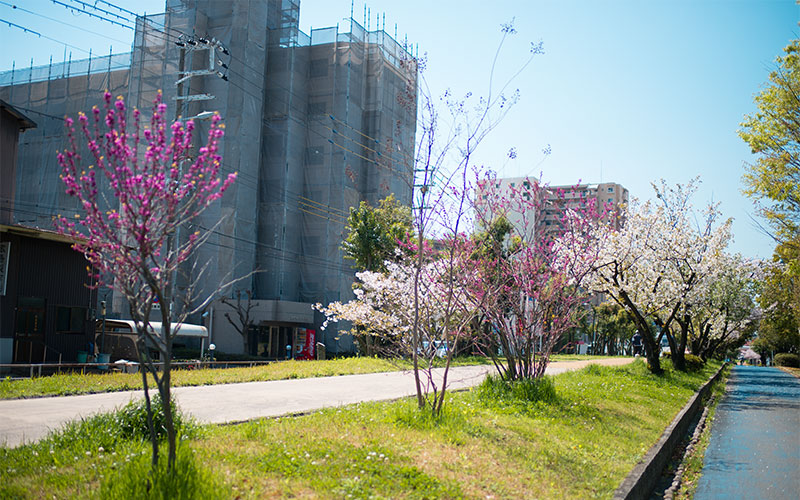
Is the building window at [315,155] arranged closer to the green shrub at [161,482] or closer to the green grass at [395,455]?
the green grass at [395,455]

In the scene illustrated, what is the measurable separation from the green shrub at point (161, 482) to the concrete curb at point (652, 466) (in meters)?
3.95

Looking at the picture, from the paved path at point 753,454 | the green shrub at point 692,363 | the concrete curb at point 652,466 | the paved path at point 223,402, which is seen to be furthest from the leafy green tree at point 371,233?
the concrete curb at point 652,466

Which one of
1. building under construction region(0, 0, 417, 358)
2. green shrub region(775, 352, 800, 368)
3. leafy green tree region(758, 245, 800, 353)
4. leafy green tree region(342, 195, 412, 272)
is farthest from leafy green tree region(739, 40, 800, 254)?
green shrub region(775, 352, 800, 368)

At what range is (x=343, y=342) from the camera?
45.0 meters

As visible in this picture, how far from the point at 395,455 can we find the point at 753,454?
7.57 meters

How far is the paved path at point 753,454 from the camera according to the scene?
27.3 feet

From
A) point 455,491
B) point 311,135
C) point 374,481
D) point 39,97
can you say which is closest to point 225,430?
point 374,481

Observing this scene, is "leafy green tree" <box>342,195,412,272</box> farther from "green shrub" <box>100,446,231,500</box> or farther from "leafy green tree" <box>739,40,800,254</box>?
"green shrub" <box>100,446,231,500</box>

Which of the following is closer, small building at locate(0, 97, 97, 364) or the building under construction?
small building at locate(0, 97, 97, 364)

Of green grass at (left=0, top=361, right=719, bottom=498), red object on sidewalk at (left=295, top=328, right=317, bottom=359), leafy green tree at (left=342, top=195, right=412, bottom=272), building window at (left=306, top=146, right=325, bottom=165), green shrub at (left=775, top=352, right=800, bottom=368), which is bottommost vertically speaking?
green shrub at (left=775, top=352, right=800, bottom=368)

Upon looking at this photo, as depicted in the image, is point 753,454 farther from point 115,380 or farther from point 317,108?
point 317,108

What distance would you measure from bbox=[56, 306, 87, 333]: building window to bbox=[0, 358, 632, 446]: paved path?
10364 mm

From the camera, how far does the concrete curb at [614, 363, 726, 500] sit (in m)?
6.83

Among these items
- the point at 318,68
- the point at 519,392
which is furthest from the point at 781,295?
the point at 318,68
